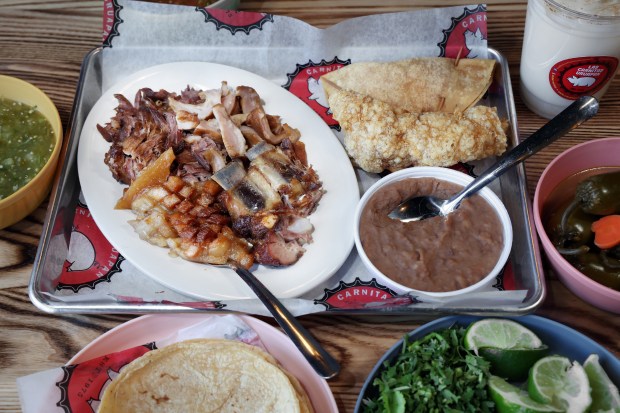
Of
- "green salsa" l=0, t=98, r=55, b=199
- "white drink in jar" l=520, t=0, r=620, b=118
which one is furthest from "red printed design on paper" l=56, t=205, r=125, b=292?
"white drink in jar" l=520, t=0, r=620, b=118

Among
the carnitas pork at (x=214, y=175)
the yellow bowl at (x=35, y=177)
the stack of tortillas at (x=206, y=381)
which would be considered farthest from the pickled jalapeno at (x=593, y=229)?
the yellow bowl at (x=35, y=177)

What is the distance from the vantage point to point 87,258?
2676 mm

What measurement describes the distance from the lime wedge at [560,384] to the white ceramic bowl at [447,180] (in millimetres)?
421

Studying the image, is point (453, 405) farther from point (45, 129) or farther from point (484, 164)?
point (45, 129)

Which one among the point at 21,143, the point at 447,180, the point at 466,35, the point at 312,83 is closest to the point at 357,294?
the point at 447,180

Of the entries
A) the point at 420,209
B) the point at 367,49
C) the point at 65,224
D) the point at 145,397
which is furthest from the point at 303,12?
the point at 145,397

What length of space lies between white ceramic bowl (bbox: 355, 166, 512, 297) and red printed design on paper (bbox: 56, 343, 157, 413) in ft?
3.29

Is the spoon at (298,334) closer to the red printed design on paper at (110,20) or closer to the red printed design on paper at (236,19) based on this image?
the red printed design on paper at (236,19)

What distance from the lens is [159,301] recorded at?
97.7 inches

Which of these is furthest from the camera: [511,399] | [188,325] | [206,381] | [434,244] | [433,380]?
[434,244]

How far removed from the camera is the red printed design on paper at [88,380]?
221 centimetres

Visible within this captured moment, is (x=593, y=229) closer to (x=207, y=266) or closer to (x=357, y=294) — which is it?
(x=357, y=294)

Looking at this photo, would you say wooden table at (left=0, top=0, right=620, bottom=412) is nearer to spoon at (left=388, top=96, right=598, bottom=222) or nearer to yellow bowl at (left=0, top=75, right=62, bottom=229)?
yellow bowl at (left=0, top=75, right=62, bottom=229)

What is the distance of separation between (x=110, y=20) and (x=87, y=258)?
1.30 meters
